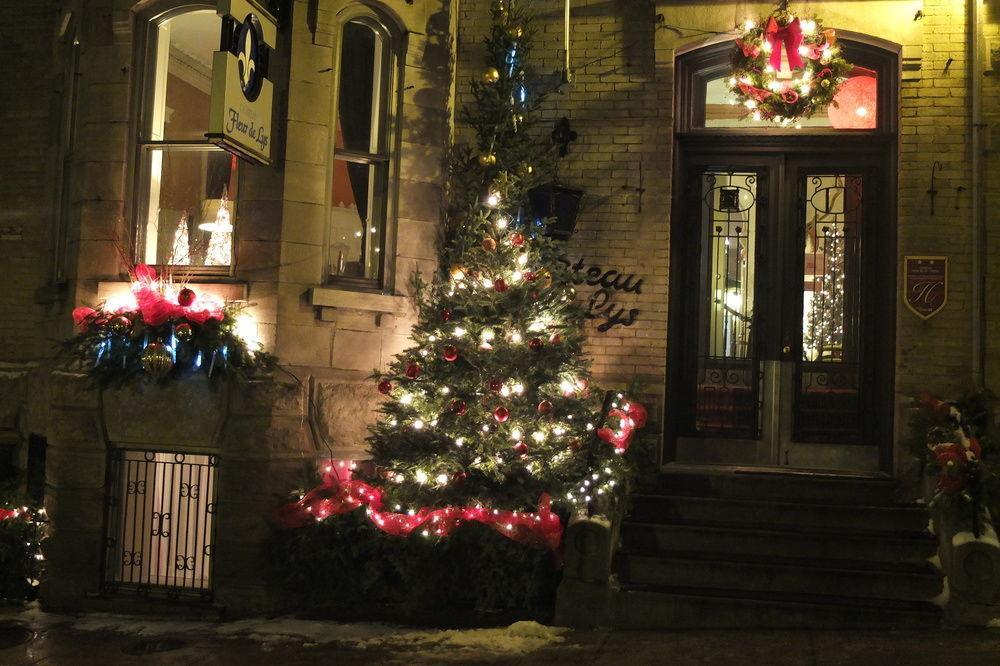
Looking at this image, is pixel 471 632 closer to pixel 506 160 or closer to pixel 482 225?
pixel 482 225

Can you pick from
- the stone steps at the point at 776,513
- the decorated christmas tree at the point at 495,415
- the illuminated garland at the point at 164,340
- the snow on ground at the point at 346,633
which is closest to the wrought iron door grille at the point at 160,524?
the snow on ground at the point at 346,633

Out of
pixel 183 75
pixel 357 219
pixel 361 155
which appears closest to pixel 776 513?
pixel 357 219

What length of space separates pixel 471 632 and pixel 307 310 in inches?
114

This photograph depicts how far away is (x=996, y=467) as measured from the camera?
294 inches

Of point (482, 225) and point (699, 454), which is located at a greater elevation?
point (482, 225)

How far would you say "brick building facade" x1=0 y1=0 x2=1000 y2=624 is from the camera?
8.11 m

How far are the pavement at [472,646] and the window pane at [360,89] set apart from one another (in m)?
4.14

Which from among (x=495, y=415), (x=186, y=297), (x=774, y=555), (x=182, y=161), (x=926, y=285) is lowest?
(x=774, y=555)

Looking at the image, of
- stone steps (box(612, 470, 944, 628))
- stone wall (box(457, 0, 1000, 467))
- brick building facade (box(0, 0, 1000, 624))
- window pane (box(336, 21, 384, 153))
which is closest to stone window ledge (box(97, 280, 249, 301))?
brick building facade (box(0, 0, 1000, 624))

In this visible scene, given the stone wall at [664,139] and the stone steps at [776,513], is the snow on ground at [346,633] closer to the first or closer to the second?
the stone steps at [776,513]

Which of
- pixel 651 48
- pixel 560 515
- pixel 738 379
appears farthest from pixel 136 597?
pixel 651 48

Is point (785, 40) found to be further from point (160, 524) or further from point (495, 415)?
point (160, 524)

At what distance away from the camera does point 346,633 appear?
24.1 feet

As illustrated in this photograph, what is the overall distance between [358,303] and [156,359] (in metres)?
1.69
